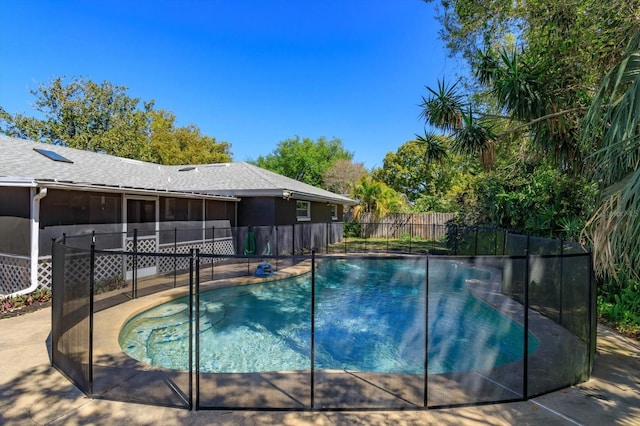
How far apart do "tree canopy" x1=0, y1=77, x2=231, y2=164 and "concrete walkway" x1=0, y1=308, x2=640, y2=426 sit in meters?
26.5

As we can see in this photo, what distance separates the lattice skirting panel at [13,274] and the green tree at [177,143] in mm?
24459

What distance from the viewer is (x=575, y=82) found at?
6742mm

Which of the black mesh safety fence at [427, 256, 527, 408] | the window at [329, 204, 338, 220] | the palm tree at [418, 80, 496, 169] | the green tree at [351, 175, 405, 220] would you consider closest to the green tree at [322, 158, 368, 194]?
the green tree at [351, 175, 405, 220]

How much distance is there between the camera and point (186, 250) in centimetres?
1102

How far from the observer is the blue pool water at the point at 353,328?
180 inches

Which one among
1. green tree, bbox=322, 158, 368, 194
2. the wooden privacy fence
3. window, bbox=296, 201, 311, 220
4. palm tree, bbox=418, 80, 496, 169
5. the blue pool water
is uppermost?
green tree, bbox=322, 158, 368, 194

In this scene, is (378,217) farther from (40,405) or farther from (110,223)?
(40,405)

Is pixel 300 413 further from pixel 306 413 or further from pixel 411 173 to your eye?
pixel 411 173

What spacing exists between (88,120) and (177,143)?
7384mm

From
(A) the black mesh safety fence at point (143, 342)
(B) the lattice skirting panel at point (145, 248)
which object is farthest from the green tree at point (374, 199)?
(A) the black mesh safety fence at point (143, 342)

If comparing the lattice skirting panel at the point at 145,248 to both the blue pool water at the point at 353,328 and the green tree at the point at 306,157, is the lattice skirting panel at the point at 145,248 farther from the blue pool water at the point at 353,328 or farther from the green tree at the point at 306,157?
the green tree at the point at 306,157

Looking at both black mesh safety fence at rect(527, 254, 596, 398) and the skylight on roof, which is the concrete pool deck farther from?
the skylight on roof

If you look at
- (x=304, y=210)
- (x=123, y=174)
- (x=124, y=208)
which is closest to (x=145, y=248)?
(x=124, y=208)

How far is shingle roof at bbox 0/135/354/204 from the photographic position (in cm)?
859
